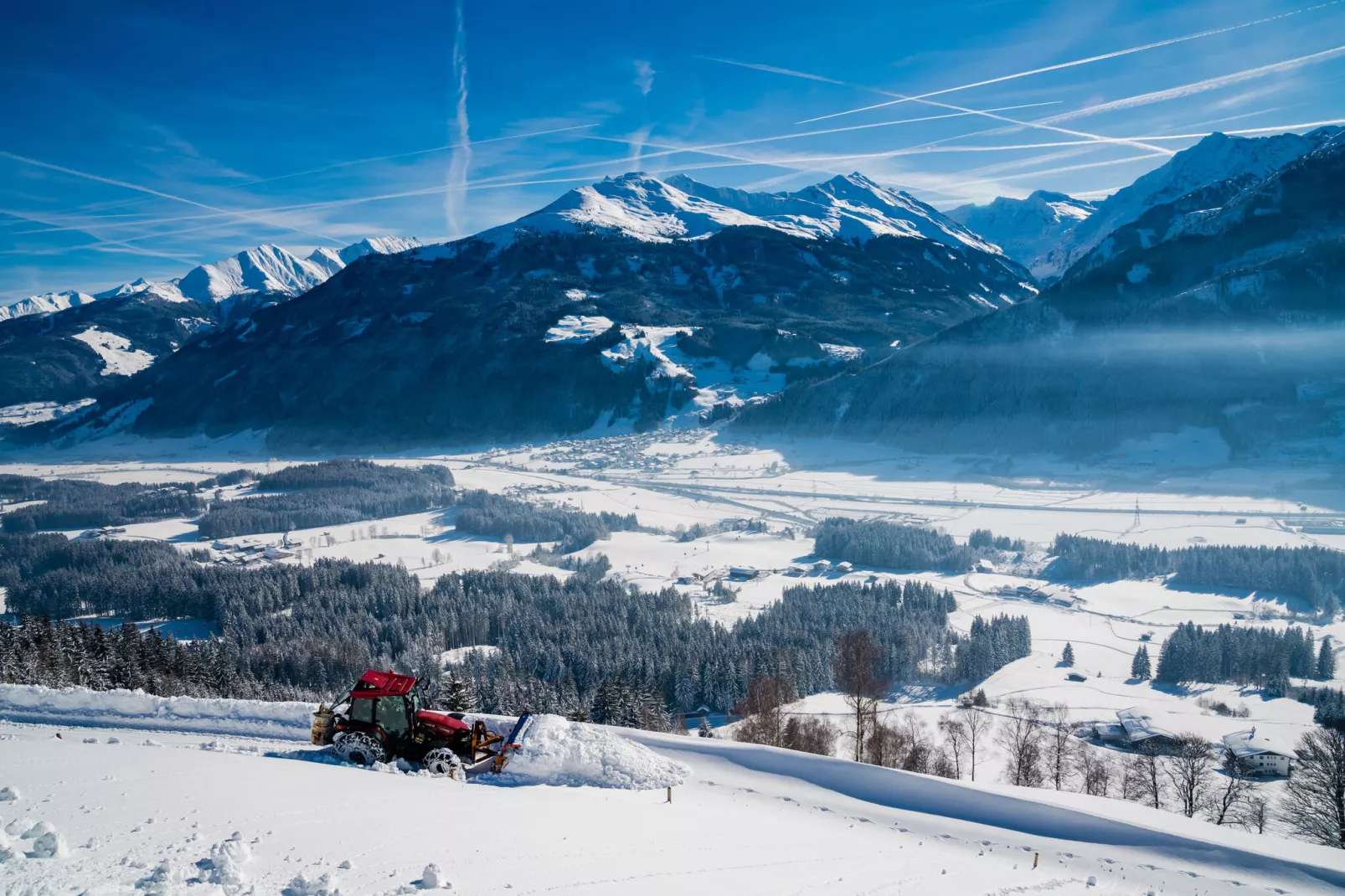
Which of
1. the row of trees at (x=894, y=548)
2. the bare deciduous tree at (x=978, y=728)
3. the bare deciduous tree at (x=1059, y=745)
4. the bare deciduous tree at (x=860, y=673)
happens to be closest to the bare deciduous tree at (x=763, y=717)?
the bare deciduous tree at (x=860, y=673)

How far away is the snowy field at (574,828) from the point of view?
8000 mm

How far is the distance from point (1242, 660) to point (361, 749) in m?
44.4

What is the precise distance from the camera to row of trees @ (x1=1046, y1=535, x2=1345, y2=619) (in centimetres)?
5181

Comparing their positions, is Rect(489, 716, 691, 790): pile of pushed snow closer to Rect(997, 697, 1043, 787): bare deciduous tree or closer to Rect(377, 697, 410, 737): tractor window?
Rect(377, 697, 410, 737): tractor window

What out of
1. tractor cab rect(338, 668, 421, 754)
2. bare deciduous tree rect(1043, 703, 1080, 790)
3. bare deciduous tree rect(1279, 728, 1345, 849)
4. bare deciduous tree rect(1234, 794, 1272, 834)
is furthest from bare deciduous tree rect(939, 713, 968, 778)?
tractor cab rect(338, 668, 421, 754)

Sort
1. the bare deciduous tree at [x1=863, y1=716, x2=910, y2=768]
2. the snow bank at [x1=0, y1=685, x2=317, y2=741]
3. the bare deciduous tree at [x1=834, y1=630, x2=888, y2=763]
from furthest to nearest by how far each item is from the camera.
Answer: the bare deciduous tree at [x1=863, y1=716, x2=910, y2=768], the bare deciduous tree at [x1=834, y1=630, x2=888, y2=763], the snow bank at [x1=0, y1=685, x2=317, y2=741]

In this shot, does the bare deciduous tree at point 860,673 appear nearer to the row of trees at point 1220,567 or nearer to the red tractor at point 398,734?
the red tractor at point 398,734

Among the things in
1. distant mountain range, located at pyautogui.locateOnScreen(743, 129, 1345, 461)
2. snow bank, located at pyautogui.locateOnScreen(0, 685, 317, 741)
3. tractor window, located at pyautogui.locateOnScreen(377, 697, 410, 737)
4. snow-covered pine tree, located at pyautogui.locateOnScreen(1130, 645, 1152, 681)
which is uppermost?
distant mountain range, located at pyautogui.locateOnScreen(743, 129, 1345, 461)

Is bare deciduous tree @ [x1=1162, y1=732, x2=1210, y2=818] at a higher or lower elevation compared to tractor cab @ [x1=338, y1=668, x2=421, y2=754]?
lower

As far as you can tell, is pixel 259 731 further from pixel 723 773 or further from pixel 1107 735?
pixel 1107 735

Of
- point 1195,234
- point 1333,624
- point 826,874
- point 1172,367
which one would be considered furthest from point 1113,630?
point 1195,234

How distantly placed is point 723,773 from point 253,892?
906cm

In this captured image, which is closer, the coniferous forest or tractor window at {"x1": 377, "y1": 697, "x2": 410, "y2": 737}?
tractor window at {"x1": 377, "y1": 697, "x2": 410, "y2": 737}

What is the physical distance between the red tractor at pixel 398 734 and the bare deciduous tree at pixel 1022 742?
515 inches
